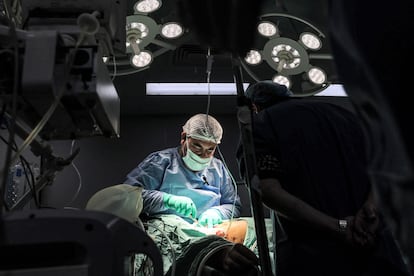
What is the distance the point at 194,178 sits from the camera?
3.44m

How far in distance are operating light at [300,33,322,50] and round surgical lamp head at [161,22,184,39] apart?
60 cm

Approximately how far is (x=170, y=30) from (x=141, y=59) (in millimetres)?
198

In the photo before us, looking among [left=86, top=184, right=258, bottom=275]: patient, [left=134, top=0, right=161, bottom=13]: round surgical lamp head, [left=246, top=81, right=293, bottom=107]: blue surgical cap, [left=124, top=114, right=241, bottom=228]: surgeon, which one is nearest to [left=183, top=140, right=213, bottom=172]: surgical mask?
[left=124, top=114, right=241, bottom=228]: surgeon

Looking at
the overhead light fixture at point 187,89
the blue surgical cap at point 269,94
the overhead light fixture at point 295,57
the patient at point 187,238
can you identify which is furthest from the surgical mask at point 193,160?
the blue surgical cap at point 269,94

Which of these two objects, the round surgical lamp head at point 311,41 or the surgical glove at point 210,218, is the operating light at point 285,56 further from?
the surgical glove at point 210,218

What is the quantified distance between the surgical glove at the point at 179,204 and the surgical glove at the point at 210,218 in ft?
0.42

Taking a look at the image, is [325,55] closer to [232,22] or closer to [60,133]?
[60,133]

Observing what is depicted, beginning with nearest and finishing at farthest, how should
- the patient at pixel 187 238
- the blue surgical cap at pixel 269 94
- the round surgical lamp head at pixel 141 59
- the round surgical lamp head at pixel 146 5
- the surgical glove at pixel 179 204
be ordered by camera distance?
the patient at pixel 187 238 < the blue surgical cap at pixel 269 94 < the round surgical lamp head at pixel 146 5 < the round surgical lamp head at pixel 141 59 < the surgical glove at pixel 179 204

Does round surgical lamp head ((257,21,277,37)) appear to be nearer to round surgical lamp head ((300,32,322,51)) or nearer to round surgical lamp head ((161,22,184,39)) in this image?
round surgical lamp head ((300,32,322,51))

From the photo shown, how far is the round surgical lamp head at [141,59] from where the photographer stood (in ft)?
7.36

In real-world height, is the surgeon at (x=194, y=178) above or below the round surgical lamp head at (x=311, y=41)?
below

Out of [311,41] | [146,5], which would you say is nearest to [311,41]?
[311,41]

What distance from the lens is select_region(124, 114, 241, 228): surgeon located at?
10.8ft

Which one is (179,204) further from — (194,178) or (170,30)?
(170,30)
